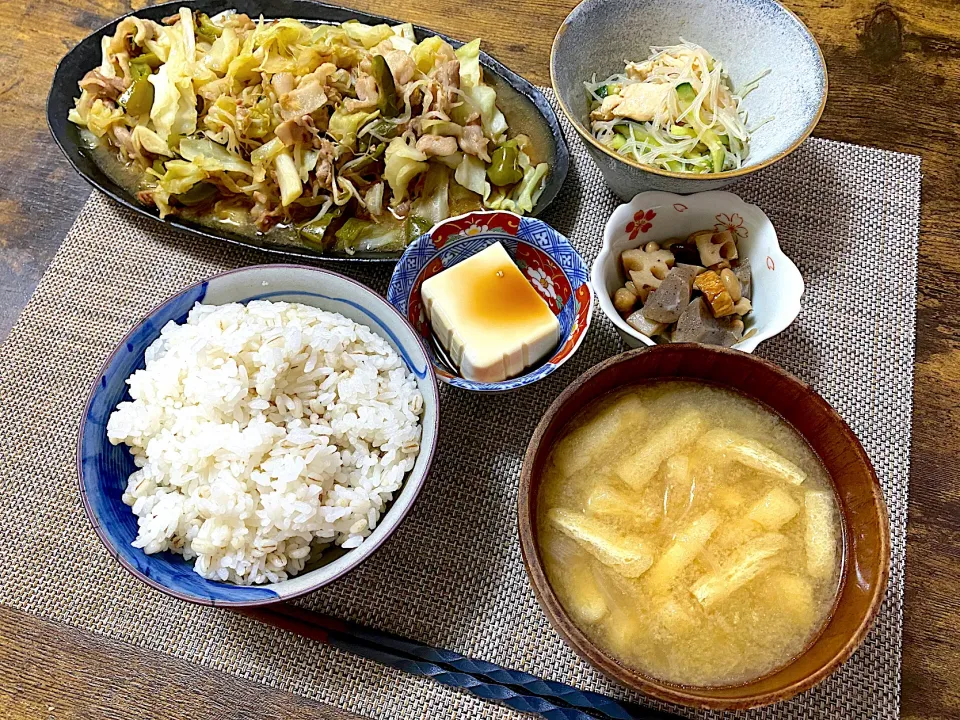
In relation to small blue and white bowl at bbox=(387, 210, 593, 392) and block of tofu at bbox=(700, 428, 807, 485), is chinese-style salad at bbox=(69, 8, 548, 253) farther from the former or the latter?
block of tofu at bbox=(700, 428, 807, 485)

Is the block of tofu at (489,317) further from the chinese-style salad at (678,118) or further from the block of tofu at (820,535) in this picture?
the block of tofu at (820,535)

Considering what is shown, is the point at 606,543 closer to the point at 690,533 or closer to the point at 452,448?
the point at 690,533

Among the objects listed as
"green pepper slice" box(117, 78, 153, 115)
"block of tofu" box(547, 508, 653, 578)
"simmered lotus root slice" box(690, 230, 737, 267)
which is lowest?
"block of tofu" box(547, 508, 653, 578)

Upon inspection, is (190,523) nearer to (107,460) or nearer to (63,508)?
(107,460)

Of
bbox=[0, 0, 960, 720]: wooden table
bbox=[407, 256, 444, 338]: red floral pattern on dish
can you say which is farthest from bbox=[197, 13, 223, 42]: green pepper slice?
bbox=[407, 256, 444, 338]: red floral pattern on dish

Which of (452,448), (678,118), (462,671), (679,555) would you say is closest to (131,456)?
(452,448)

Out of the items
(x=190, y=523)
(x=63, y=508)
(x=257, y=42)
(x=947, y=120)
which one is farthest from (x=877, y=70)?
(x=63, y=508)
